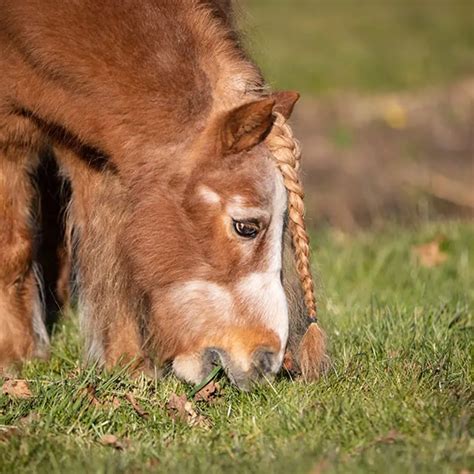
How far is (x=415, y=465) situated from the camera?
3480 millimetres

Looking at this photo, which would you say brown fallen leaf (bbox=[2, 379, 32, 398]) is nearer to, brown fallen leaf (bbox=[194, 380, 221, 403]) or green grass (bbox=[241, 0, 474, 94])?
brown fallen leaf (bbox=[194, 380, 221, 403])

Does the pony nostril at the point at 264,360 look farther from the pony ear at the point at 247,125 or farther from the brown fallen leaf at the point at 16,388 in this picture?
the brown fallen leaf at the point at 16,388

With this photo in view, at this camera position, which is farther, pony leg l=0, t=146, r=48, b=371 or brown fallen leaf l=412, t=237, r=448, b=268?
brown fallen leaf l=412, t=237, r=448, b=268

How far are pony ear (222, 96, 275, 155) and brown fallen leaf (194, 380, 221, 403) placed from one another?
903 millimetres

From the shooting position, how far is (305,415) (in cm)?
401

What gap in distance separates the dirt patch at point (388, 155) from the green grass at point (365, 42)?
0.36m

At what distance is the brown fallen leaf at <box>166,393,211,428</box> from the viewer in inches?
166

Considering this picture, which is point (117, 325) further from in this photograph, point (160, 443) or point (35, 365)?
point (160, 443)

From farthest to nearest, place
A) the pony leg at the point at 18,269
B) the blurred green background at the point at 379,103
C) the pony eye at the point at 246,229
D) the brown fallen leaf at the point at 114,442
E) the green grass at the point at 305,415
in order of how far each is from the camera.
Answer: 1. the blurred green background at the point at 379,103
2. the pony leg at the point at 18,269
3. the pony eye at the point at 246,229
4. the brown fallen leaf at the point at 114,442
5. the green grass at the point at 305,415

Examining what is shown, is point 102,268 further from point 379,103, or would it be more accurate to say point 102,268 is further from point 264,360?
point 379,103

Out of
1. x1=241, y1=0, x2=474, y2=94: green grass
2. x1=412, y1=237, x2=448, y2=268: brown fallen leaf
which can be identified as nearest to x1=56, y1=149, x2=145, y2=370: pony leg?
x1=412, y1=237, x2=448, y2=268: brown fallen leaf

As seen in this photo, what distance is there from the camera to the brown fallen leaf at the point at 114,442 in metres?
3.96

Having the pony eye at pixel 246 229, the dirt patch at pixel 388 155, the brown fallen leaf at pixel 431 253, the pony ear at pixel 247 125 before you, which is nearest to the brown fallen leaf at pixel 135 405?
the pony eye at pixel 246 229

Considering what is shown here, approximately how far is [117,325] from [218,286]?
0.91m
